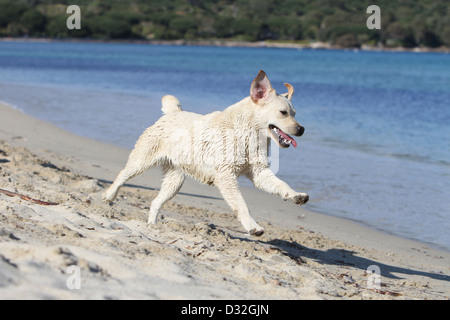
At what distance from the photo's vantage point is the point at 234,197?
20.6 feet

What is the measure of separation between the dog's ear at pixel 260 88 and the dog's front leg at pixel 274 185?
0.75 meters

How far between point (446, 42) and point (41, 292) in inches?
5336

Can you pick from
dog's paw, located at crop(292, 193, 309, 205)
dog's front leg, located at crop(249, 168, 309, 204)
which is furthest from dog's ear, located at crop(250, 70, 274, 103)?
dog's paw, located at crop(292, 193, 309, 205)

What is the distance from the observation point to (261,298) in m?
4.56

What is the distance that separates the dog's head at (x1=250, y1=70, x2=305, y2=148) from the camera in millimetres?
6296

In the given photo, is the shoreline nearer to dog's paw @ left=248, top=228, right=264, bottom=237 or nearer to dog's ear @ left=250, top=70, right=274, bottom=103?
dog's ear @ left=250, top=70, right=274, bottom=103

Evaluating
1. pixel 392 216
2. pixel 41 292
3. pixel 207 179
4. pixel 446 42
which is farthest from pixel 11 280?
pixel 446 42

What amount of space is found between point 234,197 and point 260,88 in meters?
1.14

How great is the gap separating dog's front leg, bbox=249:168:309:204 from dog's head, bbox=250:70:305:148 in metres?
0.34

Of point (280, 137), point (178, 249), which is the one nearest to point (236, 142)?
point (280, 137)

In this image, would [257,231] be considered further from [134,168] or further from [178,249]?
[134,168]

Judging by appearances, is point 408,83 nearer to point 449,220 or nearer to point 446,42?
point 449,220

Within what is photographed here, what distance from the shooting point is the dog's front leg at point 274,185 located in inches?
237

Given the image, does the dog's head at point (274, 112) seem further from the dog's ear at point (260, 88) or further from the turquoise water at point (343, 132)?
the turquoise water at point (343, 132)
